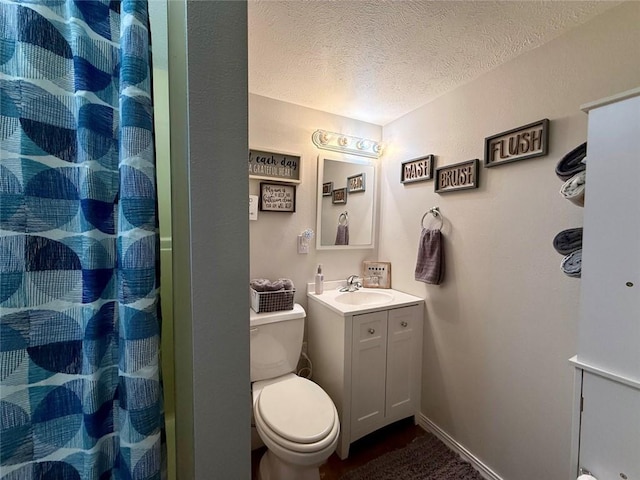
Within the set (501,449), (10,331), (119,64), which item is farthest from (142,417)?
(501,449)

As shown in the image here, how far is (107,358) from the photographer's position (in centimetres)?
59

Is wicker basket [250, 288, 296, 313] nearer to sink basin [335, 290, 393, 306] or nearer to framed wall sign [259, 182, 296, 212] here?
sink basin [335, 290, 393, 306]

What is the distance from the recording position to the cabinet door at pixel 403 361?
1.71 metres

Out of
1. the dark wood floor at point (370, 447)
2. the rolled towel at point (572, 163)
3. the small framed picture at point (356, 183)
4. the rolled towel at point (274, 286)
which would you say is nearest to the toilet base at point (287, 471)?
the dark wood floor at point (370, 447)

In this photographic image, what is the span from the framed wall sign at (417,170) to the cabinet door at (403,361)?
0.89 meters

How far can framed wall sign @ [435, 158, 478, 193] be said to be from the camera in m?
1.51

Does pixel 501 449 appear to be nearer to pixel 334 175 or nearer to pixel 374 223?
pixel 374 223

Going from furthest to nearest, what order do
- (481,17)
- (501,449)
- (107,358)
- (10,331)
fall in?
(501,449) → (481,17) → (107,358) → (10,331)

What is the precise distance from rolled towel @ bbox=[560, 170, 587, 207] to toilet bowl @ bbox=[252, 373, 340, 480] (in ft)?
4.36

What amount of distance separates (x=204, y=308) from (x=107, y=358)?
30 centimetres

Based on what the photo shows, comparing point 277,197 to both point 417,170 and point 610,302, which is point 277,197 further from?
point 610,302

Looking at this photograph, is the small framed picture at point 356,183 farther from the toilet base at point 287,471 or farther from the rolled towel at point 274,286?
the toilet base at point 287,471

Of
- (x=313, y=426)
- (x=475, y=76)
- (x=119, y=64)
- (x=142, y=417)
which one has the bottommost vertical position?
(x=313, y=426)

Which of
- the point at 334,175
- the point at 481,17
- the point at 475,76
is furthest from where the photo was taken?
the point at 334,175
